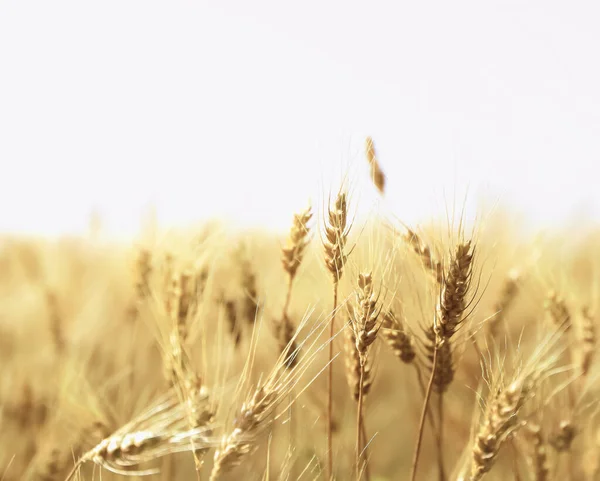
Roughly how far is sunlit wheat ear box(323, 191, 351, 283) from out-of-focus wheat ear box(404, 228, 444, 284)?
16cm

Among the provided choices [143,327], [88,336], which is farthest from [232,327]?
[143,327]

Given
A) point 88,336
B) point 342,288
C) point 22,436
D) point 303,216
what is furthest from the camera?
point 88,336

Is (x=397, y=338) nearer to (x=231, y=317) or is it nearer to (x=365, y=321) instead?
(x=365, y=321)

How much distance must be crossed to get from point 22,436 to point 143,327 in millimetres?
1229

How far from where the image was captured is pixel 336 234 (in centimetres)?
93

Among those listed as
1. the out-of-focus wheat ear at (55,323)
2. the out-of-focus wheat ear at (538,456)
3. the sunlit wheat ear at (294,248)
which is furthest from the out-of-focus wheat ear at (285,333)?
the out-of-focus wheat ear at (55,323)

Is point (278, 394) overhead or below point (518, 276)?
below

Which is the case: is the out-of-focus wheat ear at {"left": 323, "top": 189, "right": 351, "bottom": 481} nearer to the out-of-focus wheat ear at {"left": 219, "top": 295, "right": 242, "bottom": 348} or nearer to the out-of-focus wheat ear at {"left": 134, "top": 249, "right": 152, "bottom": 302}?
the out-of-focus wheat ear at {"left": 219, "top": 295, "right": 242, "bottom": 348}

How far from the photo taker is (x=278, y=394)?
36.6 inches

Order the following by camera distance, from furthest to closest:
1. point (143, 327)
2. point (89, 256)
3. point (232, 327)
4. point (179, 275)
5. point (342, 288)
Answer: point (89, 256) → point (143, 327) → point (232, 327) → point (179, 275) → point (342, 288)

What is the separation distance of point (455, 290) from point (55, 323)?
1955 millimetres

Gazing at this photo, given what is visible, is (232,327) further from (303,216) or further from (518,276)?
(518,276)

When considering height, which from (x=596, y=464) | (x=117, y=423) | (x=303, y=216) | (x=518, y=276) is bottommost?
(x=596, y=464)

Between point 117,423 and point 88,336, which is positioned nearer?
point 117,423
